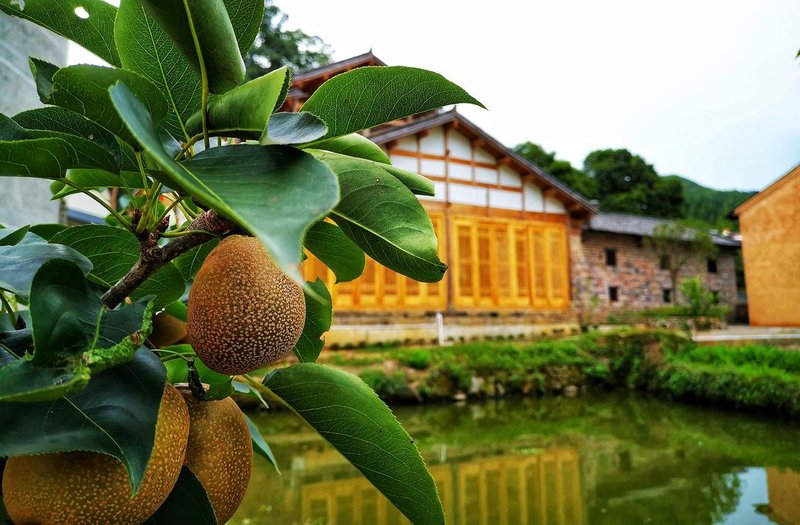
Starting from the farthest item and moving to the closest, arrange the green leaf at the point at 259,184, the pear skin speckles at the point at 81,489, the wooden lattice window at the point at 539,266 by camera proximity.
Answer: the wooden lattice window at the point at 539,266 → the pear skin speckles at the point at 81,489 → the green leaf at the point at 259,184

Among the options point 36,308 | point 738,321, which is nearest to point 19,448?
point 36,308

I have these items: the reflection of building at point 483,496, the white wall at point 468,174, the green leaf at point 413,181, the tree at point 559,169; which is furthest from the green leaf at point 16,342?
the tree at point 559,169

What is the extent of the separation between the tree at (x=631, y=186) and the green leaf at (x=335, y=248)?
28593 millimetres

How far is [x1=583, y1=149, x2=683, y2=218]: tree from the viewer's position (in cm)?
2756

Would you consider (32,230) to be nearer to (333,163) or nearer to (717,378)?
(333,163)

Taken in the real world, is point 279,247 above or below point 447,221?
below

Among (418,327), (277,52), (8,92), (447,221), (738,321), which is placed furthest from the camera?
(277,52)

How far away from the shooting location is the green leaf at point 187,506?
432 mm

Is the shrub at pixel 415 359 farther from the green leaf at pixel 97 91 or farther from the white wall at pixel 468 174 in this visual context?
the green leaf at pixel 97 91

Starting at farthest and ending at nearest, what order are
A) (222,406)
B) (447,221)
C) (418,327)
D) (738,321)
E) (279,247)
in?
1. (738,321)
2. (447,221)
3. (418,327)
4. (222,406)
5. (279,247)

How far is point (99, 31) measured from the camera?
49cm

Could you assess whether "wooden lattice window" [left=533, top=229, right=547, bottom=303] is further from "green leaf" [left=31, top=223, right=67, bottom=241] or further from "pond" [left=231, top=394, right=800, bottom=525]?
"green leaf" [left=31, top=223, right=67, bottom=241]

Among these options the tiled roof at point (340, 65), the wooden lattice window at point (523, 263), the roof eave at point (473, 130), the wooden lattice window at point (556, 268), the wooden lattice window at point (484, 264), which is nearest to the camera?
the roof eave at point (473, 130)

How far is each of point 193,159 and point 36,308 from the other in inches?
5.2
